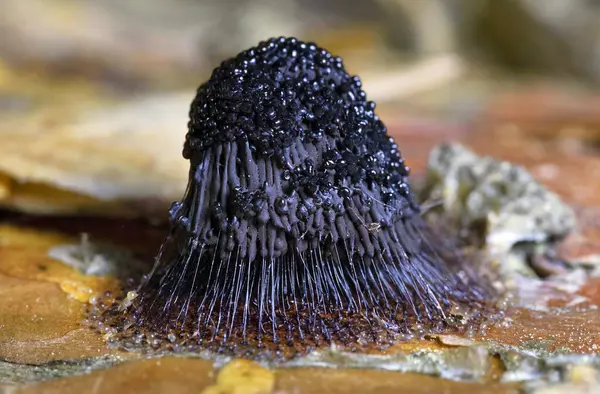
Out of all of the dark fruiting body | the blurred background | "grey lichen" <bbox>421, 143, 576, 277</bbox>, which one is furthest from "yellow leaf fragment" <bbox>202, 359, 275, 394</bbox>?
the blurred background

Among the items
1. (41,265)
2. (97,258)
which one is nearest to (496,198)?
(97,258)

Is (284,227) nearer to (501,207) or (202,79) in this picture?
(501,207)

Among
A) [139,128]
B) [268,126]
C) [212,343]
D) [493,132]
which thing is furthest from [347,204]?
[493,132]

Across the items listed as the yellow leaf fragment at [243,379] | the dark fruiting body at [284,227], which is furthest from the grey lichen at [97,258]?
the yellow leaf fragment at [243,379]

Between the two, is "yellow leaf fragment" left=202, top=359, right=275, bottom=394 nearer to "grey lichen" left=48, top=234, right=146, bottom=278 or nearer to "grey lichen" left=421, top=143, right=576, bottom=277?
"grey lichen" left=48, top=234, right=146, bottom=278

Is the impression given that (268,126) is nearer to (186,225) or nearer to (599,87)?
(186,225)

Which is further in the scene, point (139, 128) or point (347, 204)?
point (139, 128)
